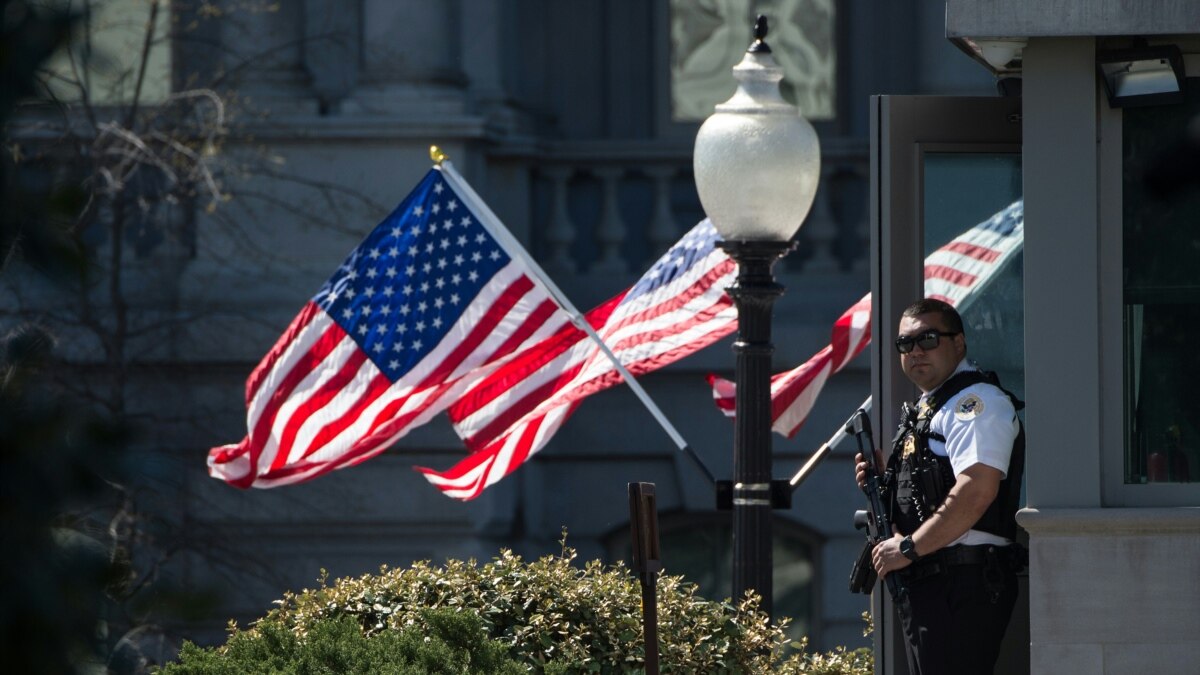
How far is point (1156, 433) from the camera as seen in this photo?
643 centimetres

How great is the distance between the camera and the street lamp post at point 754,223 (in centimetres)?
852

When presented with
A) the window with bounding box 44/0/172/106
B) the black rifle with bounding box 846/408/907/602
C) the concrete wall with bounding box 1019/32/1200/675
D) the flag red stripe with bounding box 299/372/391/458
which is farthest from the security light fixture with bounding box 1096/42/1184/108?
the window with bounding box 44/0/172/106

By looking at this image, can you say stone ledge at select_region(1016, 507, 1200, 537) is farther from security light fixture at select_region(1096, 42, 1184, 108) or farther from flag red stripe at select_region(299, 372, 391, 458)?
flag red stripe at select_region(299, 372, 391, 458)

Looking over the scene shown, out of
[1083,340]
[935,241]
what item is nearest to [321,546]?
[935,241]

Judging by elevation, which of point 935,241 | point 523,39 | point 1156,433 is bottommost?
point 1156,433

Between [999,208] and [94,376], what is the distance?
781 cm

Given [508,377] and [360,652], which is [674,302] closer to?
[508,377]

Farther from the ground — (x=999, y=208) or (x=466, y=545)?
(x=999, y=208)

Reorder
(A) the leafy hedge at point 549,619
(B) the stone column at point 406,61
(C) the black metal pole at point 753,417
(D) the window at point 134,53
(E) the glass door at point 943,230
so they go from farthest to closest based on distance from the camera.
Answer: (B) the stone column at point 406,61 → (D) the window at point 134,53 → (C) the black metal pole at point 753,417 → (E) the glass door at point 943,230 → (A) the leafy hedge at point 549,619

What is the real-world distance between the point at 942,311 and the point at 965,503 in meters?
0.69

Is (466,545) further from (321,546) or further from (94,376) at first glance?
(94,376)

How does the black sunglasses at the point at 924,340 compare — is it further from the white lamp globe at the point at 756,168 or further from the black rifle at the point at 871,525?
the white lamp globe at the point at 756,168

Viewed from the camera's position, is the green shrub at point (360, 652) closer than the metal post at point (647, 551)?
No

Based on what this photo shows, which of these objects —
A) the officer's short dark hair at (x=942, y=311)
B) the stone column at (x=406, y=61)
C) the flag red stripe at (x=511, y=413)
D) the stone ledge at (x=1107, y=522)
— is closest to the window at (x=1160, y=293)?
the stone ledge at (x=1107, y=522)
